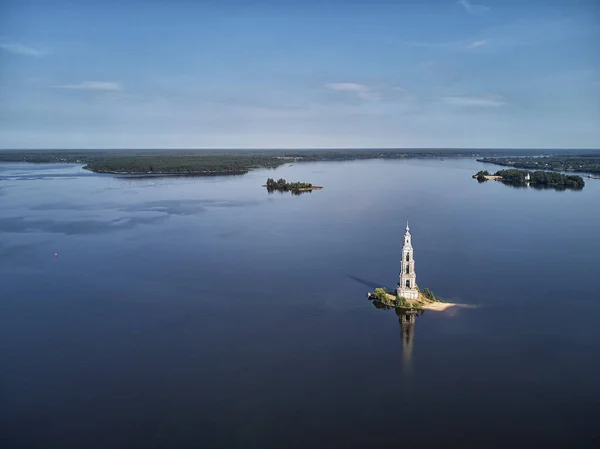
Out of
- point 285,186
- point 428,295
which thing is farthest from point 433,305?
point 285,186

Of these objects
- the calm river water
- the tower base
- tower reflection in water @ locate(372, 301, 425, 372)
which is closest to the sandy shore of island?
the tower base

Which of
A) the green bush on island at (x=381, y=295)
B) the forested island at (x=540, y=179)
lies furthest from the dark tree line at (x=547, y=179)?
the green bush on island at (x=381, y=295)

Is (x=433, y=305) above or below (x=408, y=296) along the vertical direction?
below

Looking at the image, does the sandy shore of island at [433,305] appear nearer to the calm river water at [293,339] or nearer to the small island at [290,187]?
the calm river water at [293,339]

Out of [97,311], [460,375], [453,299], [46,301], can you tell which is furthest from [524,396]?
[46,301]

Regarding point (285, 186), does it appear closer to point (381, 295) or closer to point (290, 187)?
point (290, 187)

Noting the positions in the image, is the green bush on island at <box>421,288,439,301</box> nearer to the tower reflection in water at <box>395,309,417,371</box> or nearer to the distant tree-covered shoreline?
the tower reflection in water at <box>395,309,417,371</box>

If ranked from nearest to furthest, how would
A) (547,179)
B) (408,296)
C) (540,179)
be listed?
(408,296)
(547,179)
(540,179)

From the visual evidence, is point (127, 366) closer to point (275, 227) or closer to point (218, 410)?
point (218, 410)
